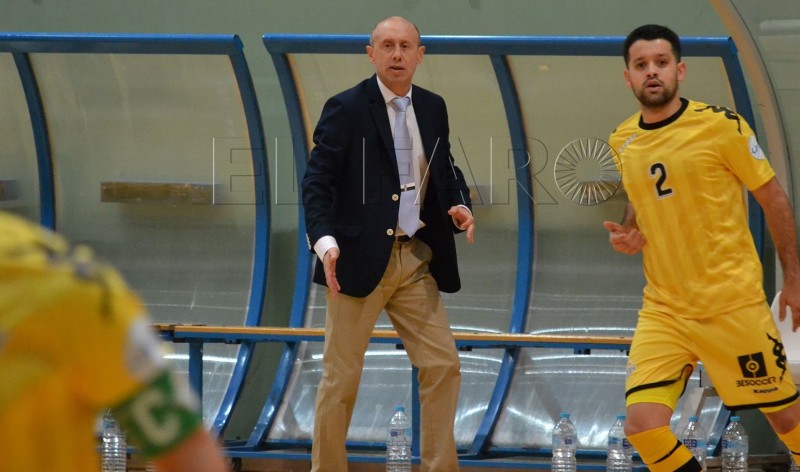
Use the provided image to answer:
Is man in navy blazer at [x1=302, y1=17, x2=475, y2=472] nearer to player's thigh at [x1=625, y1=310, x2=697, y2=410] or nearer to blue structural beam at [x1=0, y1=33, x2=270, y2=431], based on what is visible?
player's thigh at [x1=625, y1=310, x2=697, y2=410]

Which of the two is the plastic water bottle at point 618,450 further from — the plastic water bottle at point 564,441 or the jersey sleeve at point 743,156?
the jersey sleeve at point 743,156

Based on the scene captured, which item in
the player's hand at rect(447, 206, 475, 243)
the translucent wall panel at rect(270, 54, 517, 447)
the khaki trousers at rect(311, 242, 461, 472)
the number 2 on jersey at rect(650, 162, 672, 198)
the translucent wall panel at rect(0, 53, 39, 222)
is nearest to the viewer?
the number 2 on jersey at rect(650, 162, 672, 198)

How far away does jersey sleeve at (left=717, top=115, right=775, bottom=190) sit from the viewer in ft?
14.3

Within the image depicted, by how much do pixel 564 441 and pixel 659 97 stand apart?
10.8 feet

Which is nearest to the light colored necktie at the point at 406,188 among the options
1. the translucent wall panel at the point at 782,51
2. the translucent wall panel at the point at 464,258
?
the translucent wall panel at the point at 464,258

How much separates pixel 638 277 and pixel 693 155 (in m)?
3.33

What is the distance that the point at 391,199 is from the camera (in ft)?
16.6

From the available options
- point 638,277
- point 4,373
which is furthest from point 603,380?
point 4,373

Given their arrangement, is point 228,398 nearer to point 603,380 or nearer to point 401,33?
point 603,380

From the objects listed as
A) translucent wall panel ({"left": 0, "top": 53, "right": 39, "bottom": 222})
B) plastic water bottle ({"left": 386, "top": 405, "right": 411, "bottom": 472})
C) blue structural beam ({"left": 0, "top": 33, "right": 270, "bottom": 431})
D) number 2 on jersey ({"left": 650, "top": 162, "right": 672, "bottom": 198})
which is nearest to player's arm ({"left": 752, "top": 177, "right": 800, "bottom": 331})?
number 2 on jersey ({"left": 650, "top": 162, "right": 672, "bottom": 198})

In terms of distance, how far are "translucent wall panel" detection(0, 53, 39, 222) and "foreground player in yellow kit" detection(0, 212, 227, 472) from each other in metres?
6.92

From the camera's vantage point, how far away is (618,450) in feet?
23.3

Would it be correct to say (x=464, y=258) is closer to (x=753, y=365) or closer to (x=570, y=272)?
(x=570, y=272)

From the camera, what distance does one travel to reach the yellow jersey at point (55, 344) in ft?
4.97
